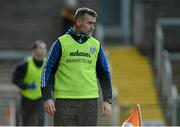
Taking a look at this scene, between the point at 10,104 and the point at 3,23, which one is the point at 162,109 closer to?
the point at 10,104

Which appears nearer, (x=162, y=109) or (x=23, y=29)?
(x=162, y=109)

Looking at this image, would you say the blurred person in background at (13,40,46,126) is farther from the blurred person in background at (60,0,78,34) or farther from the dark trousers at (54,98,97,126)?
the blurred person in background at (60,0,78,34)

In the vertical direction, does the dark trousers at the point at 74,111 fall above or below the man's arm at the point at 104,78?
below

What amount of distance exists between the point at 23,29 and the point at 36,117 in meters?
8.38

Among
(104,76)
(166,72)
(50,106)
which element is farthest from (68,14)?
(50,106)

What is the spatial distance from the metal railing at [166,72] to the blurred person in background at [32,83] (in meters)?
3.65

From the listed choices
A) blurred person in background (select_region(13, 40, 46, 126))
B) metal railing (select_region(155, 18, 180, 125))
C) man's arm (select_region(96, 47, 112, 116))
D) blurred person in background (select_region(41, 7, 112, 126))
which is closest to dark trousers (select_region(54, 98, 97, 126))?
blurred person in background (select_region(41, 7, 112, 126))

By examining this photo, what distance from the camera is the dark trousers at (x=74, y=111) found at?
9648mm

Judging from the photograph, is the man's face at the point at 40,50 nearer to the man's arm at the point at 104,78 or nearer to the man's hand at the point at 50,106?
the man's arm at the point at 104,78

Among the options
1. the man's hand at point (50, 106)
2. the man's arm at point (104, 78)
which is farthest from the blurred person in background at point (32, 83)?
the man's hand at point (50, 106)

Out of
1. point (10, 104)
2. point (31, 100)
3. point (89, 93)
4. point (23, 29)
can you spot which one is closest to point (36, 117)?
point (31, 100)

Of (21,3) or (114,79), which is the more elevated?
(21,3)

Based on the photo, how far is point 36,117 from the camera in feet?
48.2

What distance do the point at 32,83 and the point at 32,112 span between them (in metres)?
0.48
